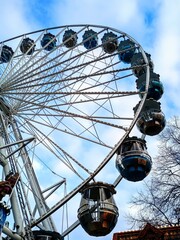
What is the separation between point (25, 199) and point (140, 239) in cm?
457

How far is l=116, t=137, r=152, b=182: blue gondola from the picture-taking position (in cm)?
1222

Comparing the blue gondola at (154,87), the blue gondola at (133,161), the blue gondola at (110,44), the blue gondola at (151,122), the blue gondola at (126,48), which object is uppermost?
the blue gondola at (110,44)

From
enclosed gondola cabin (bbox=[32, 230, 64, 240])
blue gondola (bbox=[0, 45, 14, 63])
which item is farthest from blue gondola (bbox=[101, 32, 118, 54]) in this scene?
enclosed gondola cabin (bbox=[32, 230, 64, 240])

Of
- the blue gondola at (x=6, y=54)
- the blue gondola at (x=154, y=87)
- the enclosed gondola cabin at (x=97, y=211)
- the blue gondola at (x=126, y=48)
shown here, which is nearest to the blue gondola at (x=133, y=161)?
the enclosed gondola cabin at (x=97, y=211)

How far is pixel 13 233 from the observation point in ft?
28.4

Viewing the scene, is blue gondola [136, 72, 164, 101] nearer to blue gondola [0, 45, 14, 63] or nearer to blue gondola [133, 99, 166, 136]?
blue gondola [133, 99, 166, 136]

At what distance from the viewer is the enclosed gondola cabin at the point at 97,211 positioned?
33.1 feet

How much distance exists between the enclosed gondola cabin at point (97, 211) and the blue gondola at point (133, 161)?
1.82m

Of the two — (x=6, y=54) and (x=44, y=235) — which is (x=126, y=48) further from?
(x=44, y=235)

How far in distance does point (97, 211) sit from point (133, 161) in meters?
2.54

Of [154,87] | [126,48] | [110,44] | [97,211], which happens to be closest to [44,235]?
[97,211]

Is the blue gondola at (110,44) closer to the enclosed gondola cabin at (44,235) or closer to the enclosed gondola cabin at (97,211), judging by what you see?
the enclosed gondola cabin at (97,211)

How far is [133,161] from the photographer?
40.1 feet

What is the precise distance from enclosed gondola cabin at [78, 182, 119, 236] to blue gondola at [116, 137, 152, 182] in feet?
5.98
